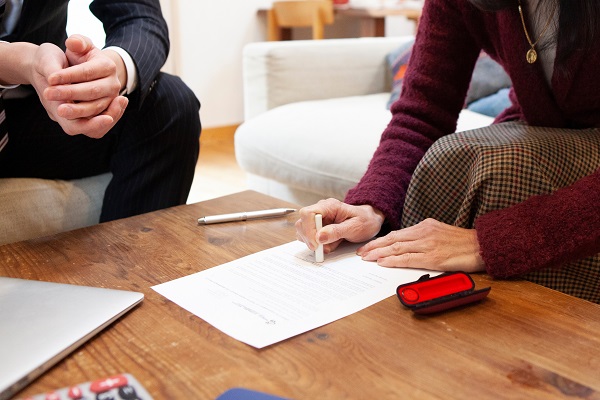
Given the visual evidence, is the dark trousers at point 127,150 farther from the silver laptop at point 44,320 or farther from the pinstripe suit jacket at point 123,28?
the silver laptop at point 44,320

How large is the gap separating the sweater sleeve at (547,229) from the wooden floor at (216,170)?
5.26 ft

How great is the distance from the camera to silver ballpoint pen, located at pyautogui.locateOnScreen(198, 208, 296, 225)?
931 mm

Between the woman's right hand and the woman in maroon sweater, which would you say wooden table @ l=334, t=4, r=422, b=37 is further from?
the woman's right hand

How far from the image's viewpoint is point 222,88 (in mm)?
3432

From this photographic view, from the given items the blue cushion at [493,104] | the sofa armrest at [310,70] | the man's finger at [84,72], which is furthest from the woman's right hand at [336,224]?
the sofa armrest at [310,70]

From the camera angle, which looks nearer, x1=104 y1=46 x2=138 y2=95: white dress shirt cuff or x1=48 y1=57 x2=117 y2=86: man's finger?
x1=48 y1=57 x2=117 y2=86: man's finger

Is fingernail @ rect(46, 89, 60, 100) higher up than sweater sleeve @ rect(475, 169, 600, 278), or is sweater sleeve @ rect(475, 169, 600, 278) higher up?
fingernail @ rect(46, 89, 60, 100)

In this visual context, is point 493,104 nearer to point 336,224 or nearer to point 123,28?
point 123,28

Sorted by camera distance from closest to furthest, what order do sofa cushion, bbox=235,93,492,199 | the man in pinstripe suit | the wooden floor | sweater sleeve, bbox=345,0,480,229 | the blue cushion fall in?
1. sweater sleeve, bbox=345,0,480,229
2. the man in pinstripe suit
3. sofa cushion, bbox=235,93,492,199
4. the blue cushion
5. the wooden floor

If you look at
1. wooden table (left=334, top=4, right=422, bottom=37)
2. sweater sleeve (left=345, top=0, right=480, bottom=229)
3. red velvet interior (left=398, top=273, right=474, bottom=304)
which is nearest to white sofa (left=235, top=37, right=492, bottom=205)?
sweater sleeve (left=345, top=0, right=480, bottom=229)

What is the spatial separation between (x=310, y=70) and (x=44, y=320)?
1.59 metres

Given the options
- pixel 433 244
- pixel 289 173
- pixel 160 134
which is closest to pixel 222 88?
pixel 289 173

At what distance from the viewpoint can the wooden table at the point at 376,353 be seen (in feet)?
1.71

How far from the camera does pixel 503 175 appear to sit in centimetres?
82
